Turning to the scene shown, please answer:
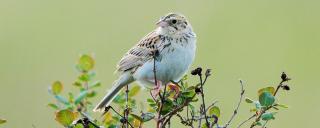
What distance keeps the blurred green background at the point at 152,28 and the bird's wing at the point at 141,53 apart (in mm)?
1533

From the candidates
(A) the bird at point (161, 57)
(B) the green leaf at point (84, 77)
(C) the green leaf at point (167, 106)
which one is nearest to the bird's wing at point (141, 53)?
(A) the bird at point (161, 57)

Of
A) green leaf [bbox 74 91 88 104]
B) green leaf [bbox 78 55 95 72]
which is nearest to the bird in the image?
green leaf [bbox 78 55 95 72]

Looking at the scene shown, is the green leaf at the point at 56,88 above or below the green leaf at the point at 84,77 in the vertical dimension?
below

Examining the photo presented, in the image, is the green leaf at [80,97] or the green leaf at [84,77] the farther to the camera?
the green leaf at [84,77]

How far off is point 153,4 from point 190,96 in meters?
7.16

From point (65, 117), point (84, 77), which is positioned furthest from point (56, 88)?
point (65, 117)

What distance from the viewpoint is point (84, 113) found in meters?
4.11

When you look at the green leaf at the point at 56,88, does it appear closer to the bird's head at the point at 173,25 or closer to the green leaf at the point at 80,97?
the green leaf at the point at 80,97

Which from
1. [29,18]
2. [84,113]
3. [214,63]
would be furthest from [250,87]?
[84,113]

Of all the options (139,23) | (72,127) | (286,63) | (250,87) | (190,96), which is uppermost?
(139,23)

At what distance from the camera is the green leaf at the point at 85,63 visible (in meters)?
4.53

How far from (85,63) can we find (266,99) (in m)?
1.15

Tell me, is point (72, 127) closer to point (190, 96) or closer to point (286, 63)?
point (190, 96)

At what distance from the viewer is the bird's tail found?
5738 mm
